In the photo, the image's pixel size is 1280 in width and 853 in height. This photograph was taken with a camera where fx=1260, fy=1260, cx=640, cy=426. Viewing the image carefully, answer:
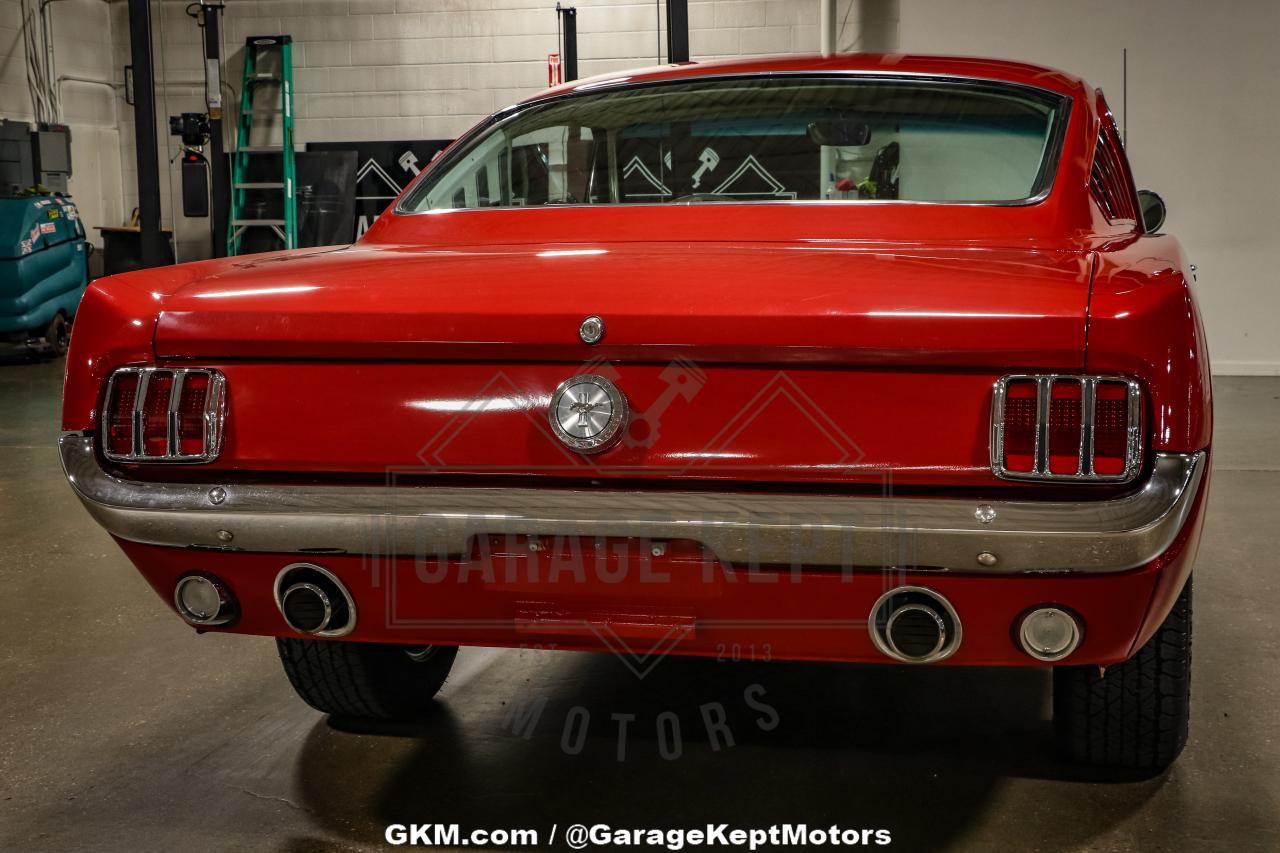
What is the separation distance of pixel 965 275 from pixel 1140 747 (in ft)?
3.43

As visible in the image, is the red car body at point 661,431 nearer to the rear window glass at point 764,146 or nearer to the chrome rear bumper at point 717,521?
the chrome rear bumper at point 717,521

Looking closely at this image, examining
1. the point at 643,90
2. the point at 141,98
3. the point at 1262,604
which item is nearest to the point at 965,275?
the point at 643,90

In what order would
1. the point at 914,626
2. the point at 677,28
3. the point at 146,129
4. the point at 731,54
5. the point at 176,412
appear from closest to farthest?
the point at 914,626, the point at 176,412, the point at 677,28, the point at 146,129, the point at 731,54

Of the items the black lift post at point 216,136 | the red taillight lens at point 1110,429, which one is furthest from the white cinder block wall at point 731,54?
the red taillight lens at point 1110,429

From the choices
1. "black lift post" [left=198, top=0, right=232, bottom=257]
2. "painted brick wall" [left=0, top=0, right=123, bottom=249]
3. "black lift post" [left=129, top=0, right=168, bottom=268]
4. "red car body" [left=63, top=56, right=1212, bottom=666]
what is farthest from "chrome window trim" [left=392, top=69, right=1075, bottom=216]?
"painted brick wall" [left=0, top=0, right=123, bottom=249]

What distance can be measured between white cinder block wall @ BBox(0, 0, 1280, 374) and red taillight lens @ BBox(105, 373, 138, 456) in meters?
8.48

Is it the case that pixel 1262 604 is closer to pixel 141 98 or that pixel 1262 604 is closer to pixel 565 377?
pixel 565 377

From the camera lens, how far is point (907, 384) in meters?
1.63

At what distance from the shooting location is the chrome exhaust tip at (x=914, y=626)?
65.4 inches

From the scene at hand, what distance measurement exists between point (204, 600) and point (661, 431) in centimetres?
76

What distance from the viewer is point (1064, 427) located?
159 cm

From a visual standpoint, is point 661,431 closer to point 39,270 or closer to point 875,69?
point 875,69

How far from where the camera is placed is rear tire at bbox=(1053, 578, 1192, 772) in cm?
209

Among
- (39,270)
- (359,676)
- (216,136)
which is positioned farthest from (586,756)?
(216,136)
